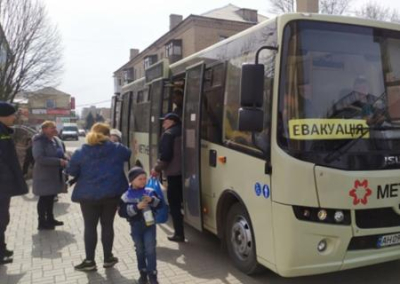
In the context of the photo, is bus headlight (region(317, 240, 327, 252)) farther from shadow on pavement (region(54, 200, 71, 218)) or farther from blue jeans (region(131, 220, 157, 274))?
shadow on pavement (region(54, 200, 71, 218))

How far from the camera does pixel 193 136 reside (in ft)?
17.9

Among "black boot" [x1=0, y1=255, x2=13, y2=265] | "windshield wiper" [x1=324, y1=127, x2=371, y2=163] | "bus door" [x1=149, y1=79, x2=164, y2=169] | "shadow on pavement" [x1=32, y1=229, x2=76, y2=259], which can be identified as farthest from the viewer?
"bus door" [x1=149, y1=79, x2=164, y2=169]

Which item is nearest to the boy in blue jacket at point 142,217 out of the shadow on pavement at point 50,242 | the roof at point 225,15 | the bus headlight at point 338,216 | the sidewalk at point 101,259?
the sidewalk at point 101,259

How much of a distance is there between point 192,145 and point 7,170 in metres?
2.38

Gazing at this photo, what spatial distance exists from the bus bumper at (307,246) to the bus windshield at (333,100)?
0.57 metres

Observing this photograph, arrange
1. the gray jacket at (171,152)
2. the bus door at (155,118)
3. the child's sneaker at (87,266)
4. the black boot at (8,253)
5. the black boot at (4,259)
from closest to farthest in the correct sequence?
1. the child's sneaker at (87,266)
2. the black boot at (4,259)
3. the black boot at (8,253)
4. the gray jacket at (171,152)
5. the bus door at (155,118)

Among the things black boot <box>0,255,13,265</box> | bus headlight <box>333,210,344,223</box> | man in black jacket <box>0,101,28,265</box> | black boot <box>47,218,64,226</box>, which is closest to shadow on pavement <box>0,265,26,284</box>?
black boot <box>0,255,13,265</box>

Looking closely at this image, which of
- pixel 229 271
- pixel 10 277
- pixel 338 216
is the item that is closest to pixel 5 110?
pixel 10 277

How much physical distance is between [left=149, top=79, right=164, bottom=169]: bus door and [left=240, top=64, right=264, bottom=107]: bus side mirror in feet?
11.6

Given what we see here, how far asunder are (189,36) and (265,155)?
34.2m

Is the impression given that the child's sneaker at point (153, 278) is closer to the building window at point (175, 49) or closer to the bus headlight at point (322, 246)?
the bus headlight at point (322, 246)

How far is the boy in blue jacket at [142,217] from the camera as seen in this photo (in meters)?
4.32

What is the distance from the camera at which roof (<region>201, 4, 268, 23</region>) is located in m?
37.5

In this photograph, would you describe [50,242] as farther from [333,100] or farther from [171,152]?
[333,100]
